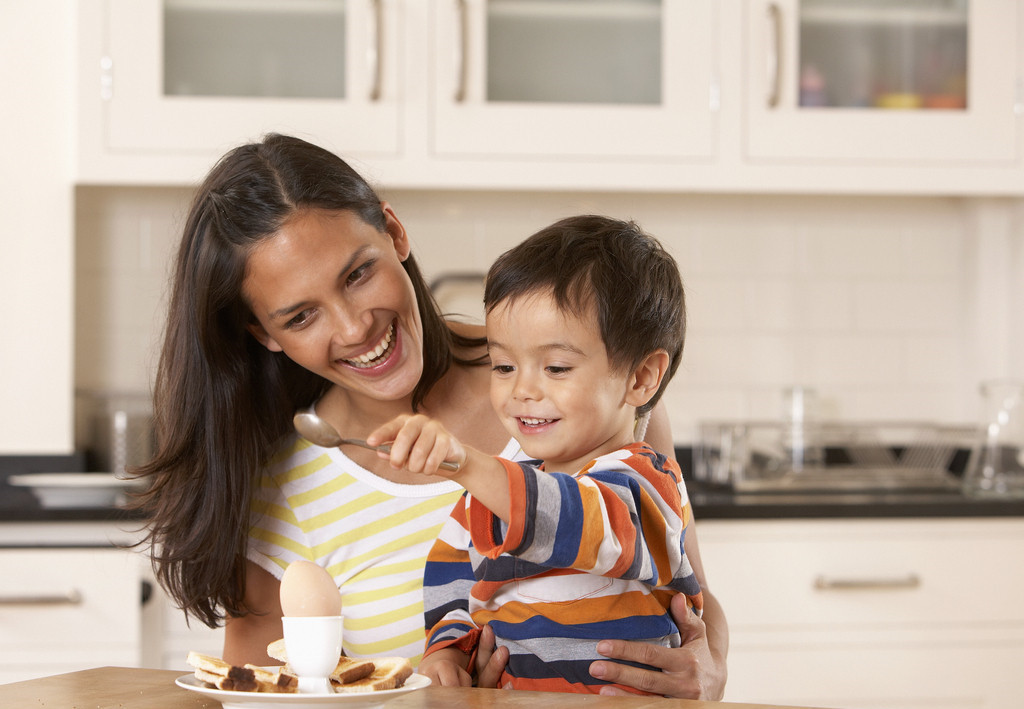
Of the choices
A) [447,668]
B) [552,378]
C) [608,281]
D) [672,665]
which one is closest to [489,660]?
[447,668]

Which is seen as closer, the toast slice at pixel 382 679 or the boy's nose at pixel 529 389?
the toast slice at pixel 382 679

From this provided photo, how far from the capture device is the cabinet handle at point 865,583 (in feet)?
6.91

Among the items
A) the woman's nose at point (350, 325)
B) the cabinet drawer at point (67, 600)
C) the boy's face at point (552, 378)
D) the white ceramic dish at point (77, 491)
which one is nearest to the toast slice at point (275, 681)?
the boy's face at point (552, 378)

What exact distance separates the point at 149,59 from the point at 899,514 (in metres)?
1.80

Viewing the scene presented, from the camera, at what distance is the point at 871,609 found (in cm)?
212

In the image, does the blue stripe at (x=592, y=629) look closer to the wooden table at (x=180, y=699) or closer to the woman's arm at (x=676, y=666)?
the woman's arm at (x=676, y=666)

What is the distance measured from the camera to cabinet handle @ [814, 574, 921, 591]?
2105 millimetres

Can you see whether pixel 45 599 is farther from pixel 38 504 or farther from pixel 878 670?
pixel 878 670

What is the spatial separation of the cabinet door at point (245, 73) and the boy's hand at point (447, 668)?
1.43 m

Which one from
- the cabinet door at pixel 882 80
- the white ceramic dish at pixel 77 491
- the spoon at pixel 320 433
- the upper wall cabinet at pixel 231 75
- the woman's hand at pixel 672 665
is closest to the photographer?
the spoon at pixel 320 433

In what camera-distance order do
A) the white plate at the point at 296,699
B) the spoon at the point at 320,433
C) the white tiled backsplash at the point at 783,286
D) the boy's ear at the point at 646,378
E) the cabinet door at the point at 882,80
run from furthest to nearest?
the white tiled backsplash at the point at 783,286
the cabinet door at the point at 882,80
the boy's ear at the point at 646,378
the spoon at the point at 320,433
the white plate at the point at 296,699

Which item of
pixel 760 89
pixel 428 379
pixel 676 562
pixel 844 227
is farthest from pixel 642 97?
pixel 676 562

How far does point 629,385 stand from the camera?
44.8 inches

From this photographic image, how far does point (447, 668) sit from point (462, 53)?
5.29ft
